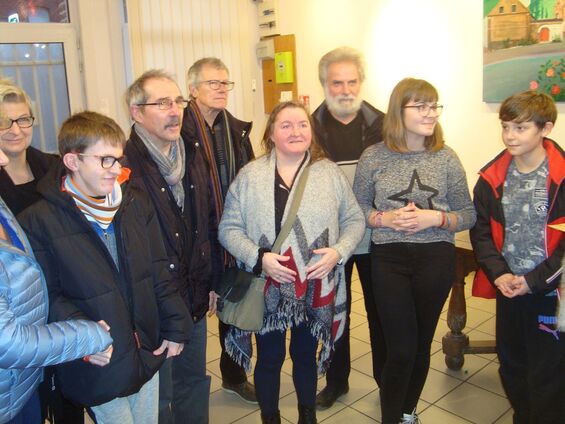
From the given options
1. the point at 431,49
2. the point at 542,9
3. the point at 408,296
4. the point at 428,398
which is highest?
the point at 542,9

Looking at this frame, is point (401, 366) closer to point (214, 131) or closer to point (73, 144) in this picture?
point (214, 131)

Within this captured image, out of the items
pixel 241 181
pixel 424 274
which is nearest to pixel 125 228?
pixel 241 181

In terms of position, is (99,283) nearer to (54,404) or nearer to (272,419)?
(54,404)

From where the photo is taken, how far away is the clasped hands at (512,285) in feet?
6.28

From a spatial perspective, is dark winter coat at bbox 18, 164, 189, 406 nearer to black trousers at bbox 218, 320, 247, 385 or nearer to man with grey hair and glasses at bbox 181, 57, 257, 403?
man with grey hair and glasses at bbox 181, 57, 257, 403

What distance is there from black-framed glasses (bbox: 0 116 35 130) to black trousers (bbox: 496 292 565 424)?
6.09 ft

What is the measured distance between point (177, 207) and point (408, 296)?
947mm

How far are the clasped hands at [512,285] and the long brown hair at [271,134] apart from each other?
0.84 meters

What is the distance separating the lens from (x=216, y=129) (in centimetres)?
242

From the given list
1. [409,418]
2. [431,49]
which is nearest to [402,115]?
[409,418]

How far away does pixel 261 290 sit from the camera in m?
2.04

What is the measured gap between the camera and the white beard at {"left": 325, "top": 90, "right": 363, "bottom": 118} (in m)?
2.36

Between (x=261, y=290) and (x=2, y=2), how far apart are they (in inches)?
159

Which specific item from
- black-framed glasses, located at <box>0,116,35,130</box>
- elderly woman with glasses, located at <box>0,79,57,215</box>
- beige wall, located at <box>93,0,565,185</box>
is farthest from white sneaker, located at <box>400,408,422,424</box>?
beige wall, located at <box>93,0,565,185</box>
